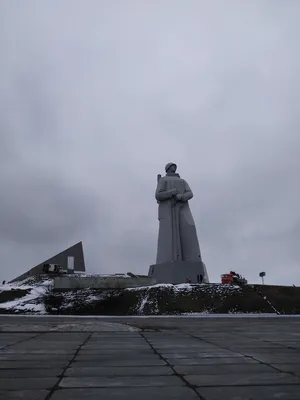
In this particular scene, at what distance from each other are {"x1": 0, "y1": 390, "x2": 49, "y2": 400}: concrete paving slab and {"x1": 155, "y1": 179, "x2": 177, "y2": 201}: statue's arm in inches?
1377

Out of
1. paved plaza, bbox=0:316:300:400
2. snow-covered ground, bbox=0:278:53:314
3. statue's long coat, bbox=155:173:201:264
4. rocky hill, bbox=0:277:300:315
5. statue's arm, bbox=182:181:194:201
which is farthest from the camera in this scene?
statue's arm, bbox=182:181:194:201

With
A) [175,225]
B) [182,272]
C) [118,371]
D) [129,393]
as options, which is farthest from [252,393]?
[175,225]

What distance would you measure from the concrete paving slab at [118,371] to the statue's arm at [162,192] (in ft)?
110

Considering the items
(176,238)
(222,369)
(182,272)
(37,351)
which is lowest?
(222,369)

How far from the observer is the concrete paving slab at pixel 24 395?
3.35m

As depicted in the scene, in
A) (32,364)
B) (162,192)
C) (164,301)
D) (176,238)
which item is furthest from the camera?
(162,192)

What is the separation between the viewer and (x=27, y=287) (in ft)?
114

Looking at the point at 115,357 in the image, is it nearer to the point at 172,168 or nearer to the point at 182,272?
the point at 182,272

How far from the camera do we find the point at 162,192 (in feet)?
128

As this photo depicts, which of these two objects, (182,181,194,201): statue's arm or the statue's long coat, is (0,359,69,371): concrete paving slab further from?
(182,181,194,201): statue's arm

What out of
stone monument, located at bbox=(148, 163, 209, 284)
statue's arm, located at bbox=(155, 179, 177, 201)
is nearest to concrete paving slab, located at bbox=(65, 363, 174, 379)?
stone monument, located at bbox=(148, 163, 209, 284)

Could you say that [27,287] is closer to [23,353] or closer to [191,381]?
[23,353]

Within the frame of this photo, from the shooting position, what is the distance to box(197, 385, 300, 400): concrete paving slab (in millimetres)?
3344

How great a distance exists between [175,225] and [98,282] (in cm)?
913
